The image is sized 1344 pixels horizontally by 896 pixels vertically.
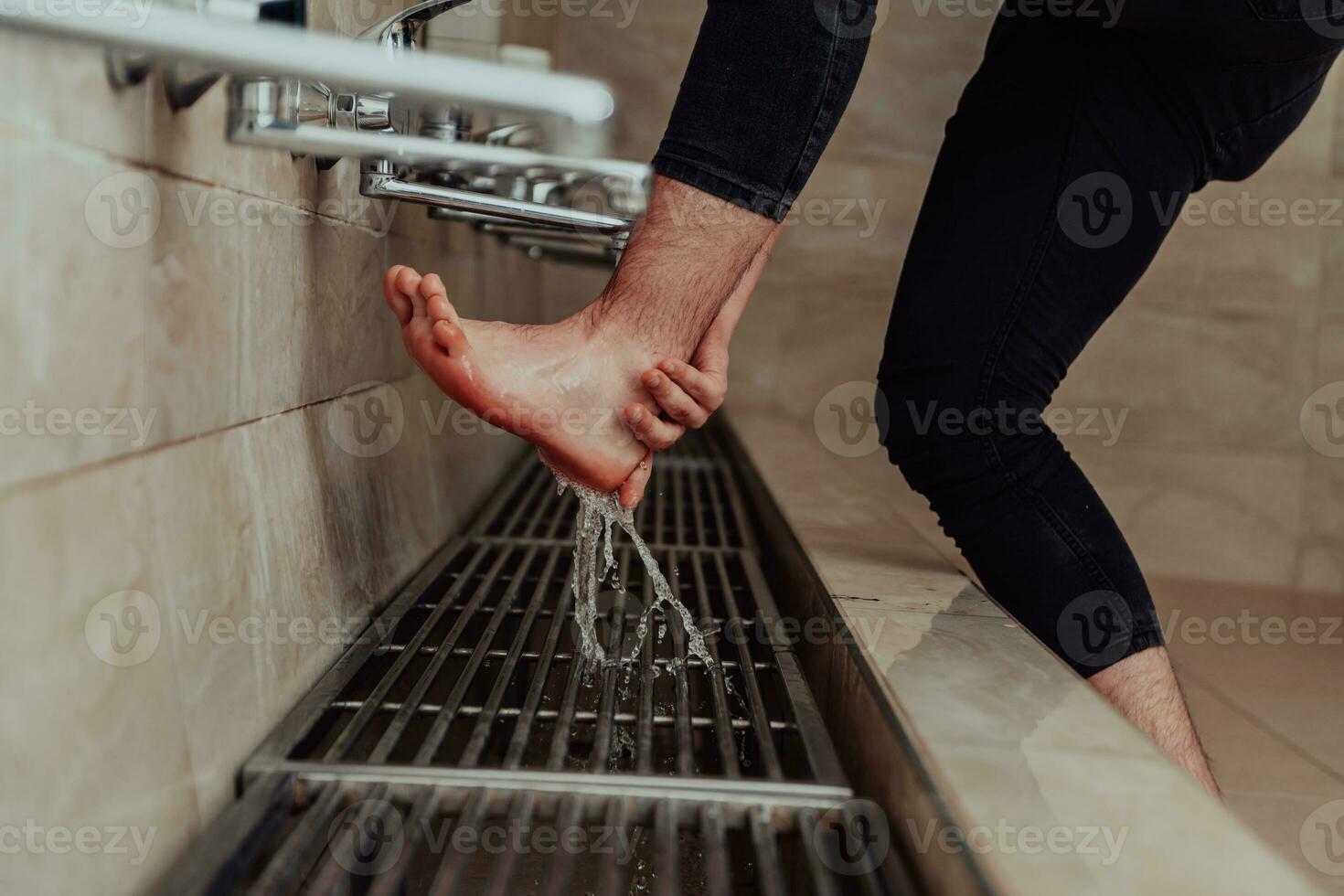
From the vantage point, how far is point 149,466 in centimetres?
51

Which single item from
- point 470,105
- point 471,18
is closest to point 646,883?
point 470,105

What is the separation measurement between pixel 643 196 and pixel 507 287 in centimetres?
144

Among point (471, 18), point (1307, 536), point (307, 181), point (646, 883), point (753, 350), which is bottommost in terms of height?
point (1307, 536)

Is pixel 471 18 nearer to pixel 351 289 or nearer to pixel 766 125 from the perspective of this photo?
pixel 351 289

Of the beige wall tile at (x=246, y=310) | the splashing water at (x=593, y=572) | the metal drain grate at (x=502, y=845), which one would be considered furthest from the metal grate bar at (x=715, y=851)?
the beige wall tile at (x=246, y=310)

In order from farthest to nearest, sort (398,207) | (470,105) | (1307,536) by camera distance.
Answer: (1307,536) < (398,207) < (470,105)

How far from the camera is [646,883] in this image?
0.55m

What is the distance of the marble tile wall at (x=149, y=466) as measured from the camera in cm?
41
